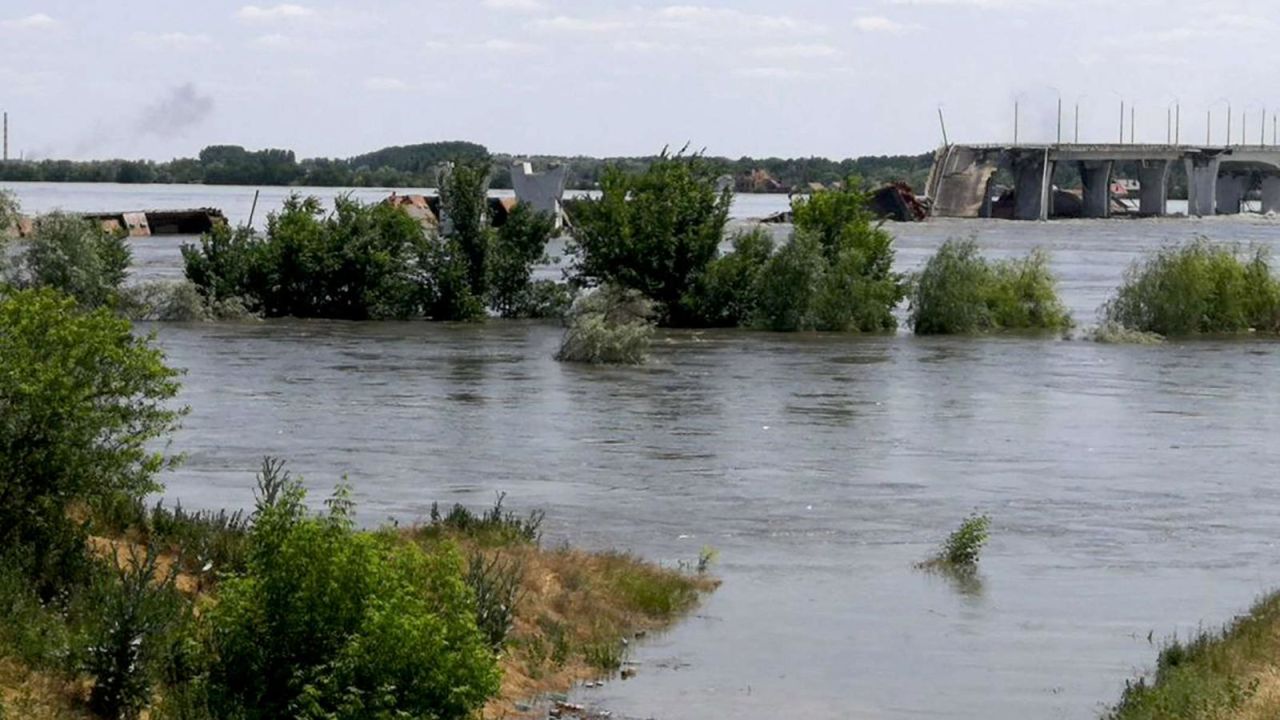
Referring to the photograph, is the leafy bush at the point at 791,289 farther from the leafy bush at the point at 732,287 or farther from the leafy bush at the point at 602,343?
the leafy bush at the point at 602,343

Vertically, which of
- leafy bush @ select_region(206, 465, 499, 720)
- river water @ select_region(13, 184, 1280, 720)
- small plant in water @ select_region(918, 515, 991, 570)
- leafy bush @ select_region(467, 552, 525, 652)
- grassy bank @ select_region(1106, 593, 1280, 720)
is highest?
leafy bush @ select_region(206, 465, 499, 720)

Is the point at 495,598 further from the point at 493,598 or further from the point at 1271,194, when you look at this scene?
the point at 1271,194

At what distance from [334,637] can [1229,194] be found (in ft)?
632

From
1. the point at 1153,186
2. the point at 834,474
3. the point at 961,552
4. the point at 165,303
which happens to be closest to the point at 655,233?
the point at 165,303

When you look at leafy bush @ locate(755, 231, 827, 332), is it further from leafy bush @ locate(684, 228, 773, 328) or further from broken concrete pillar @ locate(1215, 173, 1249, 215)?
broken concrete pillar @ locate(1215, 173, 1249, 215)

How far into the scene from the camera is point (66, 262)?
4369cm

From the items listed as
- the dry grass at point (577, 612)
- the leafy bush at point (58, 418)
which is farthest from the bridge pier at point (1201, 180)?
the leafy bush at point (58, 418)

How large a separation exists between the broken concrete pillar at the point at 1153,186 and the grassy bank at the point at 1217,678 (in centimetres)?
15993

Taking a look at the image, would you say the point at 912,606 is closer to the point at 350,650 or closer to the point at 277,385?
the point at 350,650

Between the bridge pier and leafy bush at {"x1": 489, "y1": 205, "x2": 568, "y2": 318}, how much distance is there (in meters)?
129

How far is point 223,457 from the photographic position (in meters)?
24.2

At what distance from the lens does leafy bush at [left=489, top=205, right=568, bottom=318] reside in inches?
1907

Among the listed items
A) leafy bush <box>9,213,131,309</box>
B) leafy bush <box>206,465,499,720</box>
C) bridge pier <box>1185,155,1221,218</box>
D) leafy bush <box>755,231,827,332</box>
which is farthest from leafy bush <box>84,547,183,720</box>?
bridge pier <box>1185,155,1221,218</box>

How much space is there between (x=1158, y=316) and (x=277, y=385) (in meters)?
23.0
